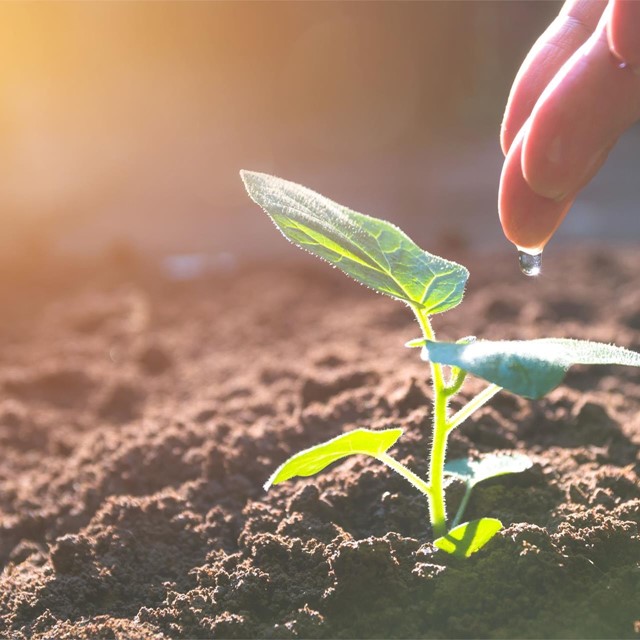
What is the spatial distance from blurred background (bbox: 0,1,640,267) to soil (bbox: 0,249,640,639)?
1.98 meters

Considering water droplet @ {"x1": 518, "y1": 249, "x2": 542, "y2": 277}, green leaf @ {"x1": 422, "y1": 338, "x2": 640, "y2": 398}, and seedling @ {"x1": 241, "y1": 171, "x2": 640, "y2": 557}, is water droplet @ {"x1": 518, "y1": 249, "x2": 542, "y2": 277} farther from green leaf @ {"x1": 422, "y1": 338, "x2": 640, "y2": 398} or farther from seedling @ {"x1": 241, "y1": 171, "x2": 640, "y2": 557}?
green leaf @ {"x1": 422, "y1": 338, "x2": 640, "y2": 398}

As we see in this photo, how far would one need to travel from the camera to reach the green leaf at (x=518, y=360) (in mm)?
854

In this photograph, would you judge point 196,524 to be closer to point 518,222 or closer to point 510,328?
point 518,222

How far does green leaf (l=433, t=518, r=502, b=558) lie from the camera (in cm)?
107

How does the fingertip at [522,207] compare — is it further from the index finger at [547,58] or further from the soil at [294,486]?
the soil at [294,486]

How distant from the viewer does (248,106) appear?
5828mm

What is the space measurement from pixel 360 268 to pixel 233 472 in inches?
21.7

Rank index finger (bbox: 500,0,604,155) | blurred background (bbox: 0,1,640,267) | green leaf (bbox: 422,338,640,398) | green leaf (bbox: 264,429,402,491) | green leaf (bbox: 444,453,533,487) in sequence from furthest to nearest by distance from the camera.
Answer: blurred background (bbox: 0,1,640,267) < index finger (bbox: 500,0,604,155) < green leaf (bbox: 444,453,533,487) < green leaf (bbox: 264,429,402,491) < green leaf (bbox: 422,338,640,398)

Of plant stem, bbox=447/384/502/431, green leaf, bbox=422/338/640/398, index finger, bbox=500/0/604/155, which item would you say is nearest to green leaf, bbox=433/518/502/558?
plant stem, bbox=447/384/502/431

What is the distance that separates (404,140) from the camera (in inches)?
226

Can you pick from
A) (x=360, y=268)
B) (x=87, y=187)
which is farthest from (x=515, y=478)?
(x=87, y=187)

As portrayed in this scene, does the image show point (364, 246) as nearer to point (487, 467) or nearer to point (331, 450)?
point (331, 450)

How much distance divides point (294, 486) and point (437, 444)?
38cm

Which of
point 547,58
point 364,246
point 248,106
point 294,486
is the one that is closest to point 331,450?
point 364,246
